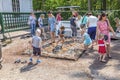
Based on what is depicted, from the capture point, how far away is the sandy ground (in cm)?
800

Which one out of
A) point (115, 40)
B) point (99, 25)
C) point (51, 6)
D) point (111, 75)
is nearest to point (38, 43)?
point (99, 25)

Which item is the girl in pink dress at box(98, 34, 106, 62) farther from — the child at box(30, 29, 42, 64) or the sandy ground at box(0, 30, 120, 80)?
the child at box(30, 29, 42, 64)

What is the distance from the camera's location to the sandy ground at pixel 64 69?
315 inches

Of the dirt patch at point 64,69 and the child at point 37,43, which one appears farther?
the child at point 37,43

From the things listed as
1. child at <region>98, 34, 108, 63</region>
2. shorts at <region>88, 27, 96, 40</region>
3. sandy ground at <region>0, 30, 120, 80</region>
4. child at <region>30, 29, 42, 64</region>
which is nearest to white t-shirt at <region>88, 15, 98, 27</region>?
shorts at <region>88, 27, 96, 40</region>

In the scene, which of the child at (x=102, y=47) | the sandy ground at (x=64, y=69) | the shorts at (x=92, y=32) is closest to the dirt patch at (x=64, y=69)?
the sandy ground at (x=64, y=69)

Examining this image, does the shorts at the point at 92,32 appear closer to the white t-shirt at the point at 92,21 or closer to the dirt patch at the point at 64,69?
the white t-shirt at the point at 92,21

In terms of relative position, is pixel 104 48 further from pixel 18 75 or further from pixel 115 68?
pixel 18 75

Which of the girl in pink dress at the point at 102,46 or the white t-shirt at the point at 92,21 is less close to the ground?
the white t-shirt at the point at 92,21

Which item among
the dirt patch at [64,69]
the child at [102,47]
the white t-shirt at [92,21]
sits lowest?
Answer: the dirt patch at [64,69]

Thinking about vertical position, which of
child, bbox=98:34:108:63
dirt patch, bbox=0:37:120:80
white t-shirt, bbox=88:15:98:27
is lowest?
dirt patch, bbox=0:37:120:80

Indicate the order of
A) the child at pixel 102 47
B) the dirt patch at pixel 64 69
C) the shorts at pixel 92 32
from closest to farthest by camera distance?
1. the dirt patch at pixel 64 69
2. the child at pixel 102 47
3. the shorts at pixel 92 32

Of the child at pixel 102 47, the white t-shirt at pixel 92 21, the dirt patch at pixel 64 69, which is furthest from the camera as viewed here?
the white t-shirt at pixel 92 21

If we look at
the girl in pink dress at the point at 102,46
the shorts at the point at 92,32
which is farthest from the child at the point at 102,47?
the shorts at the point at 92,32
